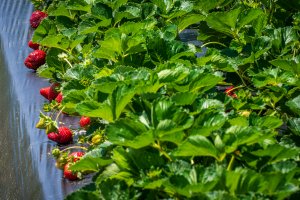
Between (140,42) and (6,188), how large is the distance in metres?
1.38

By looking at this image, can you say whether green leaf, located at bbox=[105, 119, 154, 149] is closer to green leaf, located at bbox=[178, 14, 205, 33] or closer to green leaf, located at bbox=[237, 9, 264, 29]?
green leaf, located at bbox=[237, 9, 264, 29]

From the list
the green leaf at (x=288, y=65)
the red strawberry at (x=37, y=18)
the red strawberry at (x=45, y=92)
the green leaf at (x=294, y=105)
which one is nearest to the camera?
the green leaf at (x=294, y=105)

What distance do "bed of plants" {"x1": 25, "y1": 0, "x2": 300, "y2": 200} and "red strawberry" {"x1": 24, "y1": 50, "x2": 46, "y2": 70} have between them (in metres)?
0.27

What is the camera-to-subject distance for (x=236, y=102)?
2812 mm

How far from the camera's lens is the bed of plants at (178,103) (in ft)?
6.82

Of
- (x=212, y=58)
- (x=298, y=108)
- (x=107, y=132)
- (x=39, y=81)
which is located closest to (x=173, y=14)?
(x=212, y=58)

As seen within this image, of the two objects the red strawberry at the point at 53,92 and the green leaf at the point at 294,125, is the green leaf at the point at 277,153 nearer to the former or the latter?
the green leaf at the point at 294,125

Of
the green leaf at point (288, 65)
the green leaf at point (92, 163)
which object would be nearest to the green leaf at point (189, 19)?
the green leaf at point (288, 65)

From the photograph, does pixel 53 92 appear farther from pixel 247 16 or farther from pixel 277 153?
pixel 277 153

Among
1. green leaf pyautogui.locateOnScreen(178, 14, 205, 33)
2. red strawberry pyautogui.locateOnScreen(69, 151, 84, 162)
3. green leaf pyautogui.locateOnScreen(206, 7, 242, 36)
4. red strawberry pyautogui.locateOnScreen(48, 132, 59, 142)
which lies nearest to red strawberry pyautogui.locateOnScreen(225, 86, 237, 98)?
green leaf pyautogui.locateOnScreen(206, 7, 242, 36)

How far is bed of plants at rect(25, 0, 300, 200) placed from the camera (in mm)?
2080

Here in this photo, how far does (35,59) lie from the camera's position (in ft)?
15.4

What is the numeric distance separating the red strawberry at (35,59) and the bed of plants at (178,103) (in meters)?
0.27

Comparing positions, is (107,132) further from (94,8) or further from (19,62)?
(19,62)
